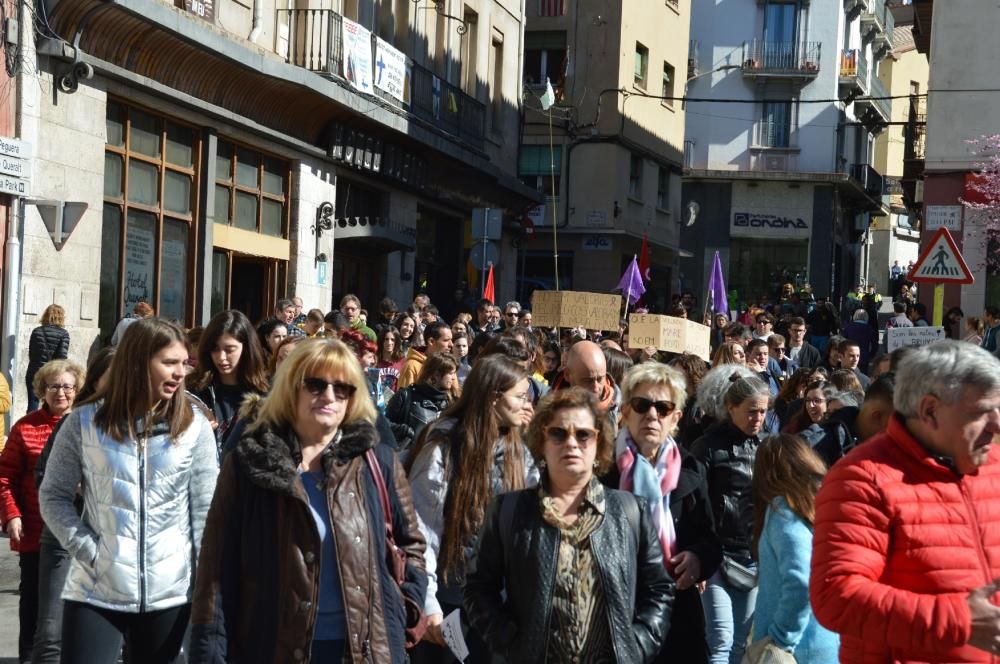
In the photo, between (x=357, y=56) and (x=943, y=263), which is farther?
(x=357, y=56)

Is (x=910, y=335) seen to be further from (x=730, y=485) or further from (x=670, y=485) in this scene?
(x=670, y=485)

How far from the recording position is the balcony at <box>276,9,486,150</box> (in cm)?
2028

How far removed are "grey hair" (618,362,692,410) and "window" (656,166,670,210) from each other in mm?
36881

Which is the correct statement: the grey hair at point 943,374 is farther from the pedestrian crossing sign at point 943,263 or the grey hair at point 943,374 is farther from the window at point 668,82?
the window at point 668,82

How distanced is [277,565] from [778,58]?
47845mm

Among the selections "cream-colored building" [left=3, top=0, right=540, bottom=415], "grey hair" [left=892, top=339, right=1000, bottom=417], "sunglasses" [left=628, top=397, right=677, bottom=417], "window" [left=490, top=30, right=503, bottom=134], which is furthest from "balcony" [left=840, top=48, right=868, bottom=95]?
"grey hair" [left=892, top=339, right=1000, bottom=417]

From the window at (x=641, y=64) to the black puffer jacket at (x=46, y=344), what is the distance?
2788 centimetres

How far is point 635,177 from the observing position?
135ft

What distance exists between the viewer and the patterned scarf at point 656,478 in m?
5.86

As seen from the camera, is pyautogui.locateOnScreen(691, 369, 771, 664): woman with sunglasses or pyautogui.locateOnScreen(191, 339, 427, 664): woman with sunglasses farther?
pyautogui.locateOnScreen(691, 369, 771, 664): woman with sunglasses

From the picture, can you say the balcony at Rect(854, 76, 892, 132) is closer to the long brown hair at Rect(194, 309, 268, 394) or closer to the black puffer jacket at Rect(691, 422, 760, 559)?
the black puffer jacket at Rect(691, 422, 760, 559)

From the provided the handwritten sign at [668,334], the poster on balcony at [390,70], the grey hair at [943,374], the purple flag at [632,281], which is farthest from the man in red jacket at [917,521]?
the poster on balcony at [390,70]

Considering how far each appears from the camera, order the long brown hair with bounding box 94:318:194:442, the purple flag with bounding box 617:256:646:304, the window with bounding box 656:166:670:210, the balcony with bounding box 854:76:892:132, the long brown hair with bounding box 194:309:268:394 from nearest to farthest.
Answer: the long brown hair with bounding box 94:318:194:442 → the long brown hair with bounding box 194:309:268:394 → the purple flag with bounding box 617:256:646:304 → the window with bounding box 656:166:670:210 → the balcony with bounding box 854:76:892:132

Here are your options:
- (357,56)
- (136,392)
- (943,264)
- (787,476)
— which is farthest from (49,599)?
(357,56)
